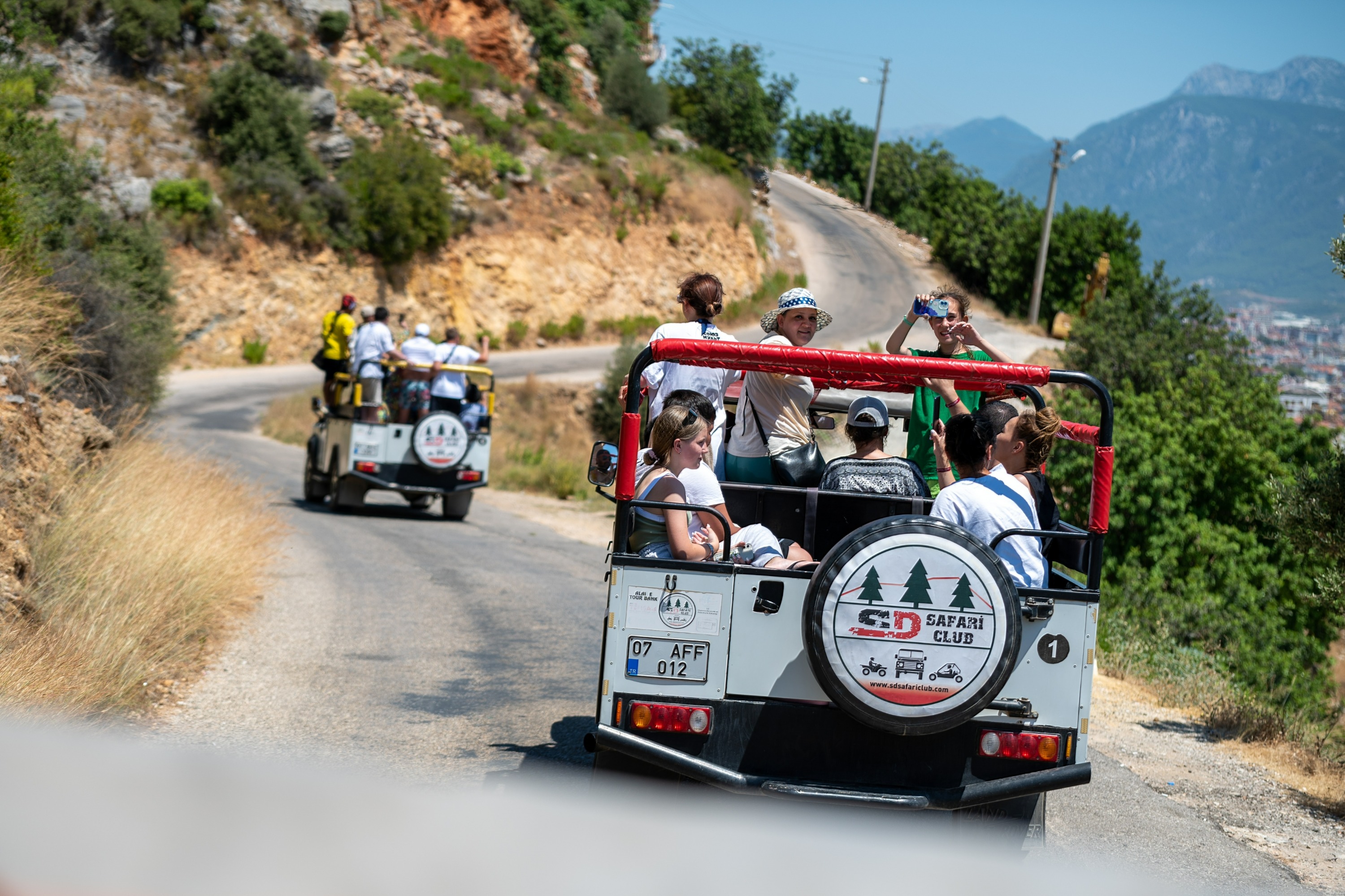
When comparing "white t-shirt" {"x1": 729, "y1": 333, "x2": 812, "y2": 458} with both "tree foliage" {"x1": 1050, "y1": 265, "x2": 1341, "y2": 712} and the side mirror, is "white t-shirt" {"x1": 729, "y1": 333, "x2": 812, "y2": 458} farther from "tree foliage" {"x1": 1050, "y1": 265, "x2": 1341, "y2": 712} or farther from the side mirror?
"tree foliage" {"x1": 1050, "y1": 265, "x2": 1341, "y2": 712}

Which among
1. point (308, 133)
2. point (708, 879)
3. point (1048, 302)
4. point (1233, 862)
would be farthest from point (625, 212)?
point (708, 879)

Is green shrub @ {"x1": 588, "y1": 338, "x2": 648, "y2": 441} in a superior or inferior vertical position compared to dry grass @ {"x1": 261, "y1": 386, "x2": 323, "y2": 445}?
superior

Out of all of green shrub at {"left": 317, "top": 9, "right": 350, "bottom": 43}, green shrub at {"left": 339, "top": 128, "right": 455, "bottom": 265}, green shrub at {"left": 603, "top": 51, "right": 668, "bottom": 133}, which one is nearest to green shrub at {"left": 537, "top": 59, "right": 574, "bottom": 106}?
green shrub at {"left": 603, "top": 51, "right": 668, "bottom": 133}

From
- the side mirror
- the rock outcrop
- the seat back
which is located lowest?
the seat back

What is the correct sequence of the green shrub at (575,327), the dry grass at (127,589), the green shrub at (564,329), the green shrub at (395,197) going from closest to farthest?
the dry grass at (127,589) < the green shrub at (395,197) < the green shrub at (564,329) < the green shrub at (575,327)

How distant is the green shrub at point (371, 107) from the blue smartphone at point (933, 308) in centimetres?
3739

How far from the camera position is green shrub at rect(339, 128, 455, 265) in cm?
3825

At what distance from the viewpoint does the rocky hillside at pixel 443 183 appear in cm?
3453

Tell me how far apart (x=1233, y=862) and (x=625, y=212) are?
42.6 metres

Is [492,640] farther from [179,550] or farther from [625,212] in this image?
[625,212]

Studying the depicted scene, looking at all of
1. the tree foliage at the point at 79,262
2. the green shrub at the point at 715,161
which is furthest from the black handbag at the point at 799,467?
the green shrub at the point at 715,161

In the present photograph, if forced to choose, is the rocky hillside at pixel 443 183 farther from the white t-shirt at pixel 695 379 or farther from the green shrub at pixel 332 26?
the white t-shirt at pixel 695 379

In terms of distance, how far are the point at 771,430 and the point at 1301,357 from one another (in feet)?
348

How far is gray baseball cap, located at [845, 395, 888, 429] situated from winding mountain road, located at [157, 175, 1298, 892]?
2.12 m
